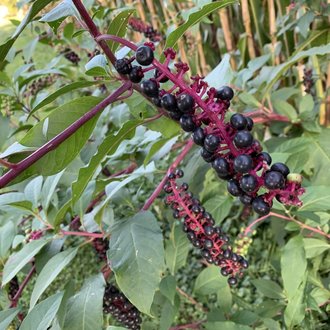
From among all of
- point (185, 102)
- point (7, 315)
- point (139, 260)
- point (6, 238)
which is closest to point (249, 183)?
point (185, 102)

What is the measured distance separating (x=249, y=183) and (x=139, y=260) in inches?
14.0

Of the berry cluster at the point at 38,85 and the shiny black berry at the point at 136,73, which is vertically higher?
the shiny black berry at the point at 136,73

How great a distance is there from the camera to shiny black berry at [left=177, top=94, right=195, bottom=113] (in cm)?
57

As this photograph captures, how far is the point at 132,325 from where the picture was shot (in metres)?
1.01

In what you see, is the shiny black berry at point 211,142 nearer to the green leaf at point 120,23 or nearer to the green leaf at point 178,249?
the green leaf at point 120,23

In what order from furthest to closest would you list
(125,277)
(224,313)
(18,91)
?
(18,91), (224,313), (125,277)

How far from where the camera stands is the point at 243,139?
0.54 m

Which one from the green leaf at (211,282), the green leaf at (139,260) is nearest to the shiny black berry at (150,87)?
the green leaf at (139,260)

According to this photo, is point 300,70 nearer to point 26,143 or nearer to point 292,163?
point 292,163

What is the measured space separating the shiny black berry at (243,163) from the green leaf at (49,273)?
1.72ft

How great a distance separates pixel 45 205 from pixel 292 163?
26.5 inches

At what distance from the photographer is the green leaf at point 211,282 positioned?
1.24 metres

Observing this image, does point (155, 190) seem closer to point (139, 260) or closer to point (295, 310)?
point (139, 260)

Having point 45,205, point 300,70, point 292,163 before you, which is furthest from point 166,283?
point 300,70
